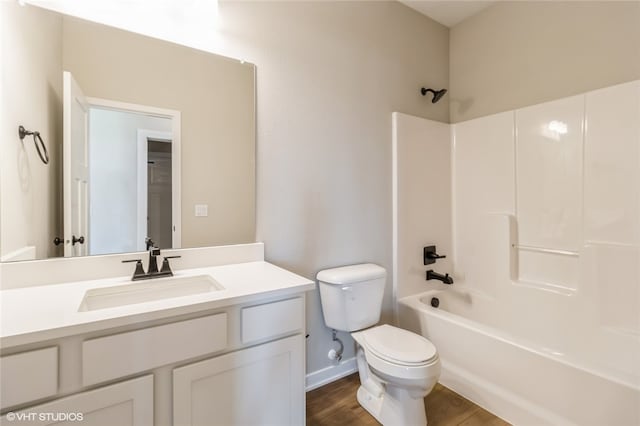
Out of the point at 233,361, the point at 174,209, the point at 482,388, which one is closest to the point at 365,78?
the point at 174,209

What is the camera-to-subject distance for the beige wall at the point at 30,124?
1.06 meters

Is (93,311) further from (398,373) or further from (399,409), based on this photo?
(399,409)

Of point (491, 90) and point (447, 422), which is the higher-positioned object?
point (491, 90)

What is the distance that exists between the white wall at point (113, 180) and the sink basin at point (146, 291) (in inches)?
8.4

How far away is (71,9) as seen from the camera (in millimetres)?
1224

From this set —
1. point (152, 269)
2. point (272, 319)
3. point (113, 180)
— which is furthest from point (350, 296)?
point (113, 180)

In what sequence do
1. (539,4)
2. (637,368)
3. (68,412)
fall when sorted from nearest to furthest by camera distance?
(68,412), (637,368), (539,4)

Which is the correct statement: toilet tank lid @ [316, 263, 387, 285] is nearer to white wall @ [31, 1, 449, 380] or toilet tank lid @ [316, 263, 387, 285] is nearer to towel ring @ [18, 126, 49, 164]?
white wall @ [31, 1, 449, 380]

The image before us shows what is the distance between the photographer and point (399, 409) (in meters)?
1.46

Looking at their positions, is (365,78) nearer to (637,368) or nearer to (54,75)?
(54,75)

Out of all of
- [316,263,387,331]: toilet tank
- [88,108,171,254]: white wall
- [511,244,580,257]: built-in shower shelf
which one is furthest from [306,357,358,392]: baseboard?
[511,244,580,257]: built-in shower shelf

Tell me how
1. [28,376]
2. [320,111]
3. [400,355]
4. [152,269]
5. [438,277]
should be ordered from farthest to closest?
1. [438,277]
2. [320,111]
3. [400,355]
4. [152,269]
5. [28,376]

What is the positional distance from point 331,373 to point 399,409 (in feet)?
1.76

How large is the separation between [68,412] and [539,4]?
3108 millimetres
